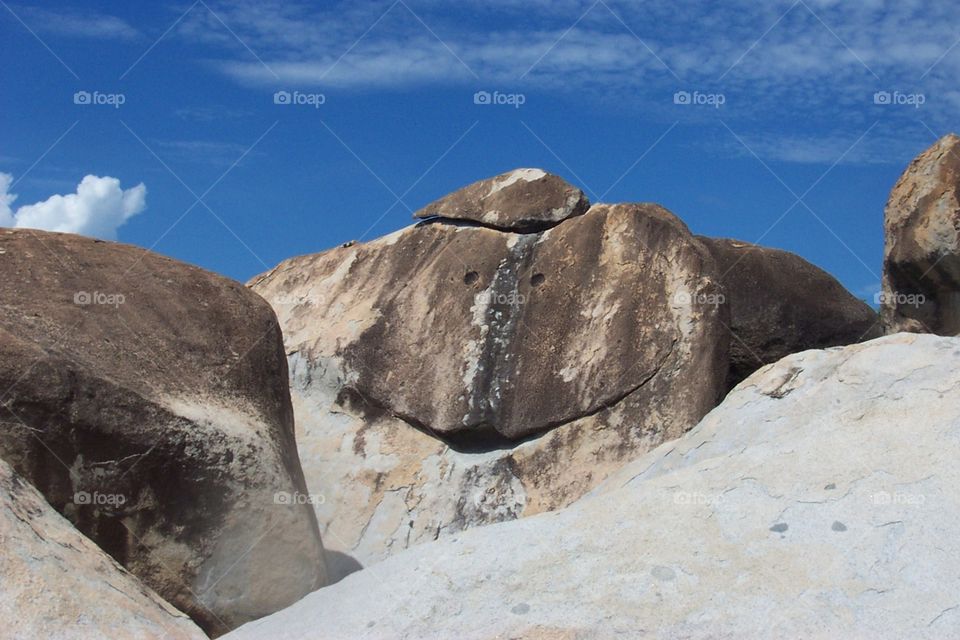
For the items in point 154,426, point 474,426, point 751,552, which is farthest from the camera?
point 474,426

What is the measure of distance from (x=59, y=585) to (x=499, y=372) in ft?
14.6

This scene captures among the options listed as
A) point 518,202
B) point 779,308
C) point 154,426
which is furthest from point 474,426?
point 779,308

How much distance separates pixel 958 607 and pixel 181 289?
14.6 feet

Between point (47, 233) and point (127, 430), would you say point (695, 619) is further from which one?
point (47, 233)

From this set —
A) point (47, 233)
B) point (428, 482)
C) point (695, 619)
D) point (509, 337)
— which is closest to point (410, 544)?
point (428, 482)

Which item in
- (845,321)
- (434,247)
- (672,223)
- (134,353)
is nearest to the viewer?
(134,353)

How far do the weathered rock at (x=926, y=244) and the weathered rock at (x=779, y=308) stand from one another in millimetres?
472

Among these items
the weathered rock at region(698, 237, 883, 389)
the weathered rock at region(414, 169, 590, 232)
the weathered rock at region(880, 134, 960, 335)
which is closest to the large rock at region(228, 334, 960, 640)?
the weathered rock at region(414, 169, 590, 232)

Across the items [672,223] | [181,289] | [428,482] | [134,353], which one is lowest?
[428,482]

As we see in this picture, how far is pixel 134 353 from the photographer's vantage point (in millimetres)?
6527

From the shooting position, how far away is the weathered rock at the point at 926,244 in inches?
448

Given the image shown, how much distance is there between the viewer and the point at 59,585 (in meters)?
4.88

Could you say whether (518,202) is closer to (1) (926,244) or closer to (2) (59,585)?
(1) (926,244)

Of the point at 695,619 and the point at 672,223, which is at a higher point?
the point at 672,223
